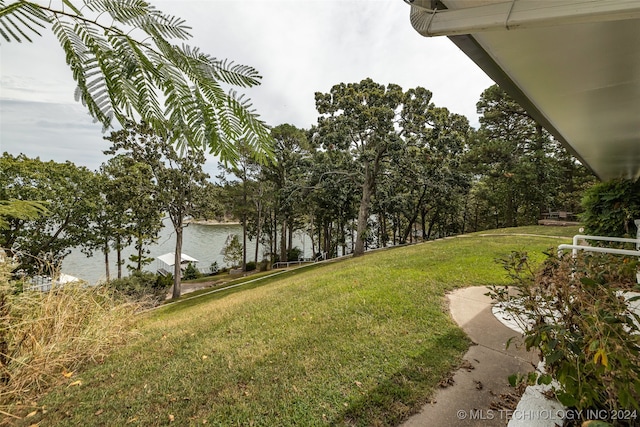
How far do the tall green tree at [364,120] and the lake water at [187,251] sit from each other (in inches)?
432

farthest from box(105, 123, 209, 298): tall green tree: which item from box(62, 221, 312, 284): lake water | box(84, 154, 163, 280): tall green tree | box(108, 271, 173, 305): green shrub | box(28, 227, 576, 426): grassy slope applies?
box(28, 227, 576, 426): grassy slope

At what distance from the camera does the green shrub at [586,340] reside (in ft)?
3.57

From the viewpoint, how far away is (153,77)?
94cm

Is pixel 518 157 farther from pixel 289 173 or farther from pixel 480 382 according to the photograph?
pixel 480 382

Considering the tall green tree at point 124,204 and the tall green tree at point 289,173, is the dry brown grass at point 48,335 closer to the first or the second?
the tall green tree at point 289,173

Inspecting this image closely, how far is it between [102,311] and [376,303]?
4259 millimetres

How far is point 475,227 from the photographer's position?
2506cm

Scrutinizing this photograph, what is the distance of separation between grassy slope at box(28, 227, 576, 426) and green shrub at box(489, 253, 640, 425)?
575mm

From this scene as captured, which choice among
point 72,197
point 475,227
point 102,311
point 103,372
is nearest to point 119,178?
point 72,197

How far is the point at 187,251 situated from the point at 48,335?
1116 inches

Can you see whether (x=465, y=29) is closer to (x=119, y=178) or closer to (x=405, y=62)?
(x=405, y=62)

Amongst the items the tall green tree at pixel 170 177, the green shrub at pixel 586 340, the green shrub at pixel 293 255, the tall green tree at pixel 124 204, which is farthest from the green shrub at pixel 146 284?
the green shrub at pixel 586 340

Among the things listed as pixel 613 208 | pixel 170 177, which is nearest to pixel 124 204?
pixel 170 177

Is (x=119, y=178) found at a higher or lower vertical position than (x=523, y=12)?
higher
